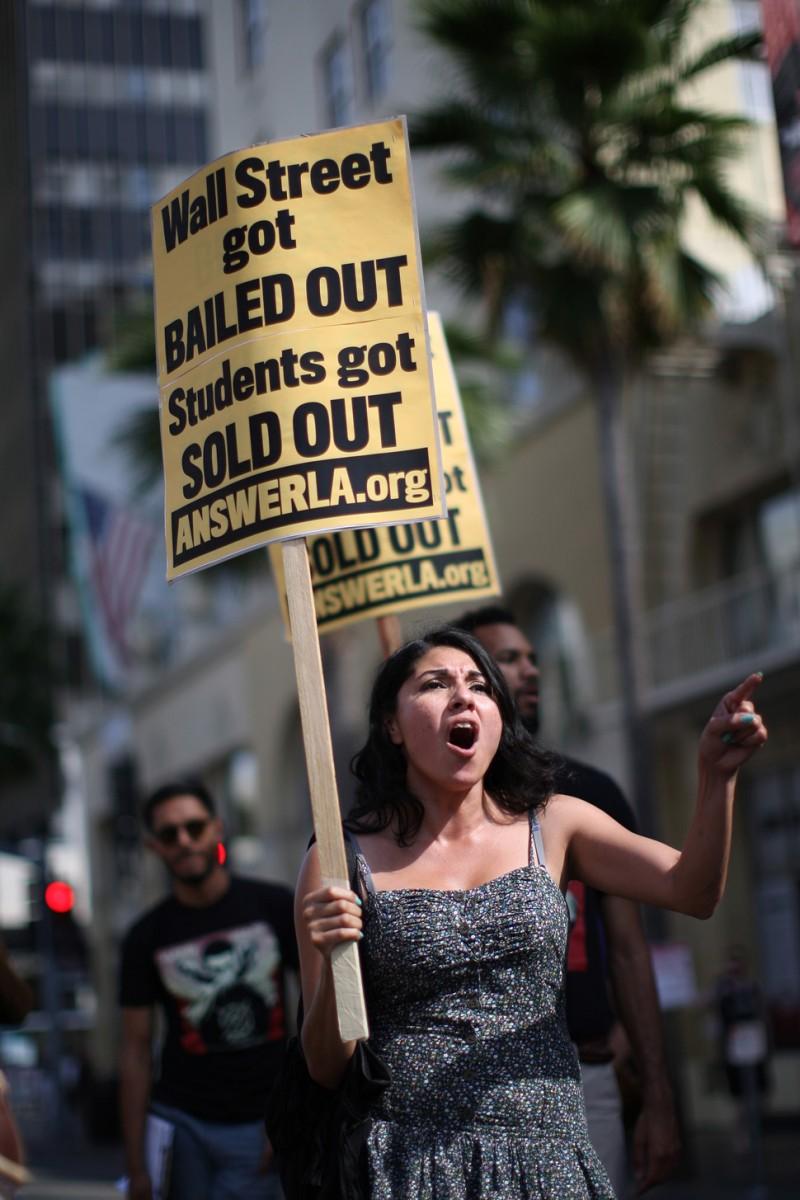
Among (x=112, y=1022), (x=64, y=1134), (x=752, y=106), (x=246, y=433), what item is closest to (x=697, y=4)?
(x=752, y=106)

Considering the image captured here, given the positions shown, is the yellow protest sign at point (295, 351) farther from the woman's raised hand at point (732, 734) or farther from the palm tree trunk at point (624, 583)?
the palm tree trunk at point (624, 583)

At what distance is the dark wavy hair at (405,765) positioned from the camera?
13.2 feet

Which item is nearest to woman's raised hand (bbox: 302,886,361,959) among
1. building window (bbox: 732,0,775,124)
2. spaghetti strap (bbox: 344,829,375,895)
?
spaghetti strap (bbox: 344,829,375,895)

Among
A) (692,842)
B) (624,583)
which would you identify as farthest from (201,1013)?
(624,583)

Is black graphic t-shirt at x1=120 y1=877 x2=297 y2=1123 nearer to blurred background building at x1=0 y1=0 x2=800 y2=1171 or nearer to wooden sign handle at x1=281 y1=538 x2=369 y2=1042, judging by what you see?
wooden sign handle at x1=281 y1=538 x2=369 y2=1042

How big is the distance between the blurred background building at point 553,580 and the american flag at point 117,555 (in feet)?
0.16

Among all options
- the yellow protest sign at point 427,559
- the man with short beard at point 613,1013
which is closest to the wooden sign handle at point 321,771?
the man with short beard at point 613,1013

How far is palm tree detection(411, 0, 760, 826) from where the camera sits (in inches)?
650

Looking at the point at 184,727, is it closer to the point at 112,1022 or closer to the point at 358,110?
the point at 112,1022

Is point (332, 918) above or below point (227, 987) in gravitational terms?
above

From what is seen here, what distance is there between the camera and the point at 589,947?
213 inches

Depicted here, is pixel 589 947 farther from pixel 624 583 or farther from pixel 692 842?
pixel 624 583

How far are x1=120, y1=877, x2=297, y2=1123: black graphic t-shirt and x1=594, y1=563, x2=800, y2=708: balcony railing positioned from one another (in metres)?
13.6

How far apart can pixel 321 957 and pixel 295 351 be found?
1.42 meters
